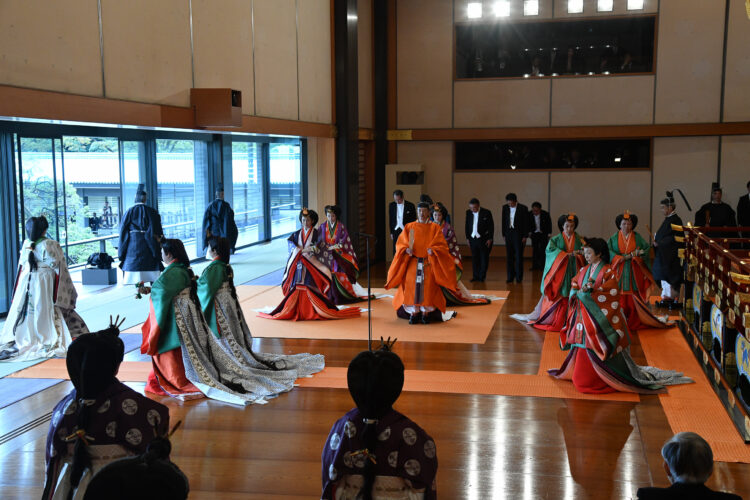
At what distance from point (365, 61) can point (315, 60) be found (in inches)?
112

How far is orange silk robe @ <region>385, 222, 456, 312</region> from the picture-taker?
9867 millimetres

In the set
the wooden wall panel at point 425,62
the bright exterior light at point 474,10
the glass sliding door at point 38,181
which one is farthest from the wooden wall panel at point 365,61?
A: the glass sliding door at point 38,181

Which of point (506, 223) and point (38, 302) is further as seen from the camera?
point (506, 223)

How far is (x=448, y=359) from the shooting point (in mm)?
8234

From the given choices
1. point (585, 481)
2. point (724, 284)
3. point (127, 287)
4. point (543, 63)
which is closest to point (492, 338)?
point (724, 284)

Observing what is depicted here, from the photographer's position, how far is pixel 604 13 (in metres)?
15.3

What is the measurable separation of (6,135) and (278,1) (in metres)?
4.27

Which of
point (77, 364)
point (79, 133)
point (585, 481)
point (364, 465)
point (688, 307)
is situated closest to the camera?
point (364, 465)

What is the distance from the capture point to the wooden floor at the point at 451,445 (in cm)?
500

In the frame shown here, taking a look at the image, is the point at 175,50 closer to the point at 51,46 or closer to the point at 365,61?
the point at 51,46

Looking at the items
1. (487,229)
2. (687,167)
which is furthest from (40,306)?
(687,167)

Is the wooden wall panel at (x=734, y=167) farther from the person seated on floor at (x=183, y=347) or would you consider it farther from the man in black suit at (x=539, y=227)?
the person seated on floor at (x=183, y=347)

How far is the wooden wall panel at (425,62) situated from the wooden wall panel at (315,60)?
304cm

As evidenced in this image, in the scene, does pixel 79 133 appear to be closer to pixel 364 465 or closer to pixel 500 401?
pixel 500 401
